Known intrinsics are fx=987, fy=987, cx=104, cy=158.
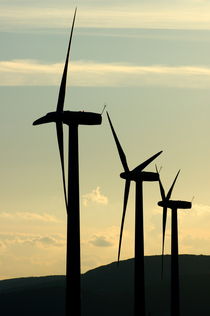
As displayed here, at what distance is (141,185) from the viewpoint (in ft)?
304

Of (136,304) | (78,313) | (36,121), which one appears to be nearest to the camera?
(78,313)

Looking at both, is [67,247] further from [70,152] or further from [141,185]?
[141,185]

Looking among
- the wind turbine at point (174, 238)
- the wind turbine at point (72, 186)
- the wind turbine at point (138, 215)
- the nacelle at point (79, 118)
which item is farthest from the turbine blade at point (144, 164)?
the nacelle at point (79, 118)

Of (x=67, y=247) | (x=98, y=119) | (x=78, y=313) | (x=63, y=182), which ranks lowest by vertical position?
(x=78, y=313)

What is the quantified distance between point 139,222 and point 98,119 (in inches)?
912

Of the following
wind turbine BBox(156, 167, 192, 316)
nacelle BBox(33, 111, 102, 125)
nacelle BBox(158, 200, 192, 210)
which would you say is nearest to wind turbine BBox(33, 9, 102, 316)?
nacelle BBox(33, 111, 102, 125)

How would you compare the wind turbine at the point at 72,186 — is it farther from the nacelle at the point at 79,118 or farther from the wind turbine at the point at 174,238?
the wind turbine at the point at 174,238

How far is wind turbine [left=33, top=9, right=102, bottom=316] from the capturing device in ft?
211

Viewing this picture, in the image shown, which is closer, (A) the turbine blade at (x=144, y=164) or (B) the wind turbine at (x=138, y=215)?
(B) the wind turbine at (x=138, y=215)

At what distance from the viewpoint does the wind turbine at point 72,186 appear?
64375 millimetres

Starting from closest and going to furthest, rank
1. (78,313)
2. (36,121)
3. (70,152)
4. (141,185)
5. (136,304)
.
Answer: (78,313), (70,152), (36,121), (136,304), (141,185)

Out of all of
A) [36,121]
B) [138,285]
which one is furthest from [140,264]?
[36,121]

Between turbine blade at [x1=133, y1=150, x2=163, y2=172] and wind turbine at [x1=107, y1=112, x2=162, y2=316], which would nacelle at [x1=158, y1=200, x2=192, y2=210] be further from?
turbine blade at [x1=133, y1=150, x2=163, y2=172]

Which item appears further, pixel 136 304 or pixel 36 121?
pixel 136 304
